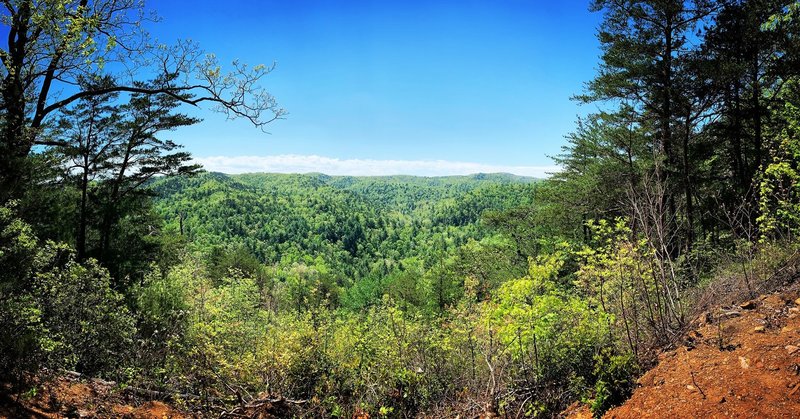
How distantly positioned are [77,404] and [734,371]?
9318 millimetres

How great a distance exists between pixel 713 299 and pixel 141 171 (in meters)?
19.6

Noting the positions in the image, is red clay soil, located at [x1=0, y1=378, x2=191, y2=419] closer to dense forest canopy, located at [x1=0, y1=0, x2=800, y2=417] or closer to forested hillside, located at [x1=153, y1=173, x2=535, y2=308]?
dense forest canopy, located at [x1=0, y1=0, x2=800, y2=417]

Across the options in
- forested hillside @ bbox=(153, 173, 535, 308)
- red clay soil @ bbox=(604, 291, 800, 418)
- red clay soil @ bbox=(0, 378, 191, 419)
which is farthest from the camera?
forested hillside @ bbox=(153, 173, 535, 308)

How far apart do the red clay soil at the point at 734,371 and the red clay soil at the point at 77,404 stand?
7.51m

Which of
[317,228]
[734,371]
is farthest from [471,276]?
[317,228]

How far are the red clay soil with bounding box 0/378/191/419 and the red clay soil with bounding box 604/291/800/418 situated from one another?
751cm

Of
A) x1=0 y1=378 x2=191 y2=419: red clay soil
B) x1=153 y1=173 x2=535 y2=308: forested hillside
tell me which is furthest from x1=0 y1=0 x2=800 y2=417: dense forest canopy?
x1=153 y1=173 x2=535 y2=308: forested hillside

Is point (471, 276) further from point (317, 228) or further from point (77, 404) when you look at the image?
point (317, 228)

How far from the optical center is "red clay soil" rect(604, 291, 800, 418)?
421cm

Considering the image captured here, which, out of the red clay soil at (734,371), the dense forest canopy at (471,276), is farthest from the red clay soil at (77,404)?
the red clay soil at (734,371)

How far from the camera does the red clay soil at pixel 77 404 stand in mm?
5258

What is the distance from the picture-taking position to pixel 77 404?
605 centimetres

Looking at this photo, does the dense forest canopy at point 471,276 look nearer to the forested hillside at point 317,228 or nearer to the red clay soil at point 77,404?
the red clay soil at point 77,404

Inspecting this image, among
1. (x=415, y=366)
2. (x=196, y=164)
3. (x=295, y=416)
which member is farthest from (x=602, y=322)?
(x=196, y=164)
